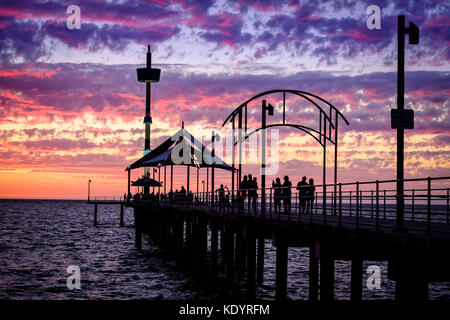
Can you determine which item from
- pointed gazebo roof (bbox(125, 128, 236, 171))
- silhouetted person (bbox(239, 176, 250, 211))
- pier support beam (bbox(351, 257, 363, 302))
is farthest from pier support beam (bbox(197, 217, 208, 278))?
pier support beam (bbox(351, 257, 363, 302))

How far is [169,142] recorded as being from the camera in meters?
46.6

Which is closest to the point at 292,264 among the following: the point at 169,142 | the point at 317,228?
the point at 169,142

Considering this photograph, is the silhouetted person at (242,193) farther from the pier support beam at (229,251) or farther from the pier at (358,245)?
the pier support beam at (229,251)

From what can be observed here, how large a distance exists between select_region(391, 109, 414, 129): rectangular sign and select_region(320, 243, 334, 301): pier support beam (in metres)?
3.47

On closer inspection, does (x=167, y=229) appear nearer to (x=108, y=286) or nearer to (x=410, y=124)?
(x=108, y=286)

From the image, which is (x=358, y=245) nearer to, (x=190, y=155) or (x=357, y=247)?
(x=357, y=247)

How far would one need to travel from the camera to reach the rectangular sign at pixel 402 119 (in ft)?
46.5

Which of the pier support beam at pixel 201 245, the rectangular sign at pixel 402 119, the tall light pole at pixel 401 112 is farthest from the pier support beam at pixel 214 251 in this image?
the rectangular sign at pixel 402 119

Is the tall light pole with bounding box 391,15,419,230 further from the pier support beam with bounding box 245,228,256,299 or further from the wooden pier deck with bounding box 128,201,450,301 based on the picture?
the pier support beam with bounding box 245,228,256,299

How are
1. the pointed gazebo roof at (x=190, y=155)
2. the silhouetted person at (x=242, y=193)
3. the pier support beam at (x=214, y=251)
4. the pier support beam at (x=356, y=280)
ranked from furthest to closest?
the pointed gazebo roof at (x=190, y=155), the pier support beam at (x=214, y=251), the silhouetted person at (x=242, y=193), the pier support beam at (x=356, y=280)

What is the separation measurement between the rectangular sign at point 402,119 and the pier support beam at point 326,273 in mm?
3470

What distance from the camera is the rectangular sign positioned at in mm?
14188

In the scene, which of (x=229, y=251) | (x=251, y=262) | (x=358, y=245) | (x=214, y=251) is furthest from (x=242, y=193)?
(x=358, y=245)

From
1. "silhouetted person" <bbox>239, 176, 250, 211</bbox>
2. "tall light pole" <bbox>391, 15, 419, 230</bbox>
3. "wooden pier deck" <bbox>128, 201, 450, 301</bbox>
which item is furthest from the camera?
"silhouetted person" <bbox>239, 176, 250, 211</bbox>
